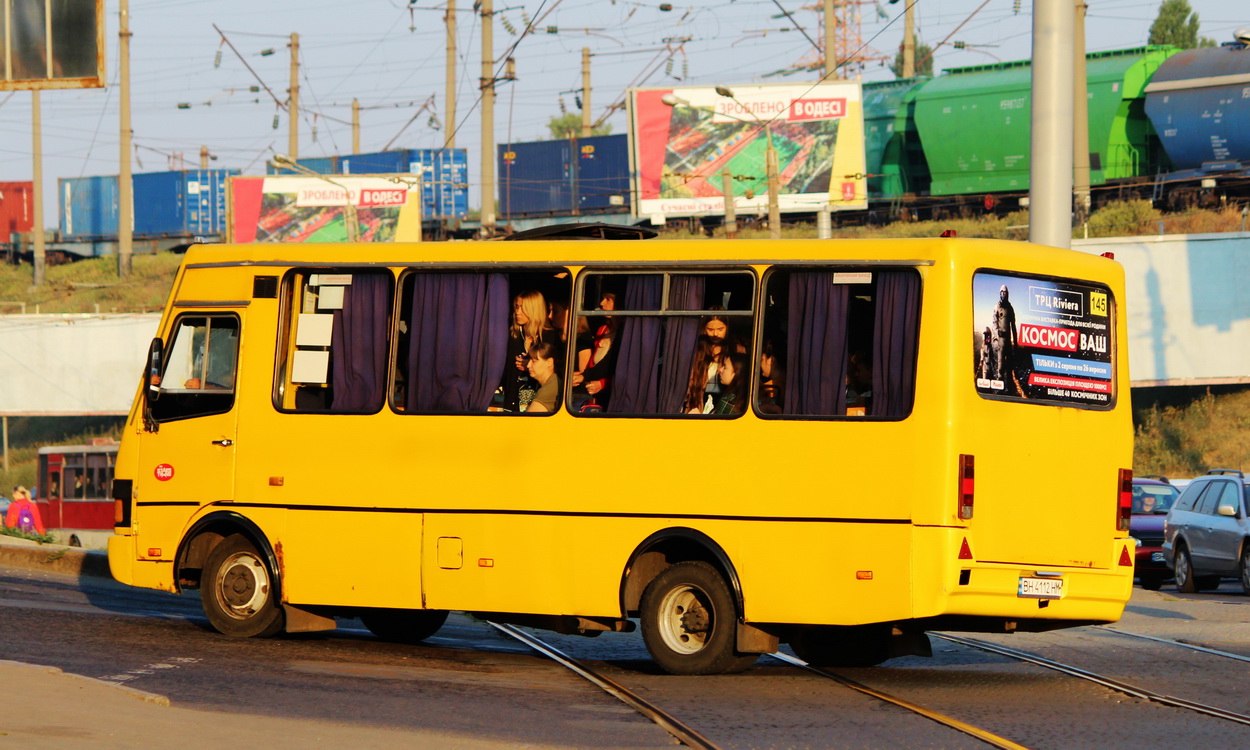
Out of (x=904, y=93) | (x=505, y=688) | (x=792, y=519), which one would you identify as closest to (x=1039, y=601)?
(x=792, y=519)

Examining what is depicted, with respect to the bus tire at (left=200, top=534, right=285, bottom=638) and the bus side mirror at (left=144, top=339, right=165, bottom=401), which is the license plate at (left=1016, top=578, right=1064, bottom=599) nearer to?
the bus tire at (left=200, top=534, right=285, bottom=638)

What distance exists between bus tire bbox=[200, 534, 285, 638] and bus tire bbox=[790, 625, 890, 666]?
407cm

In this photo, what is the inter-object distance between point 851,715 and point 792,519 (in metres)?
1.67

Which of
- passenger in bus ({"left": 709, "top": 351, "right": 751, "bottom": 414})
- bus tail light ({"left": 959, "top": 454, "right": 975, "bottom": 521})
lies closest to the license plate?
bus tail light ({"left": 959, "top": 454, "right": 975, "bottom": 521})

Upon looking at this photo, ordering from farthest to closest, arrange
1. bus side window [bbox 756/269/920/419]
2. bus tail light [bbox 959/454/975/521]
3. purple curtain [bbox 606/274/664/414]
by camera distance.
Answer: purple curtain [bbox 606/274/664/414] → bus side window [bbox 756/269/920/419] → bus tail light [bbox 959/454/975/521]

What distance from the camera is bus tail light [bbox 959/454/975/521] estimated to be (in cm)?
1062

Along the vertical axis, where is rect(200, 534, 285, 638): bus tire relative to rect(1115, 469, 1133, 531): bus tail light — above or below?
below

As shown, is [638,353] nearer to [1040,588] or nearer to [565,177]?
[1040,588]

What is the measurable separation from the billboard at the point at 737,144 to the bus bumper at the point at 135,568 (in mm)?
46961

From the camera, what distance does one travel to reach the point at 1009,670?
39.9ft

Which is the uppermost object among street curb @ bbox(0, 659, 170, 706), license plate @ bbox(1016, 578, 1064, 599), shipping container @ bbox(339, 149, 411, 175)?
shipping container @ bbox(339, 149, 411, 175)

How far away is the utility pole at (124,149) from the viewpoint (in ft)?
220

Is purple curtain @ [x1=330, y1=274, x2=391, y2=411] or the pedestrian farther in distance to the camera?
the pedestrian

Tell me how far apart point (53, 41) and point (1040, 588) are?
55.6ft
